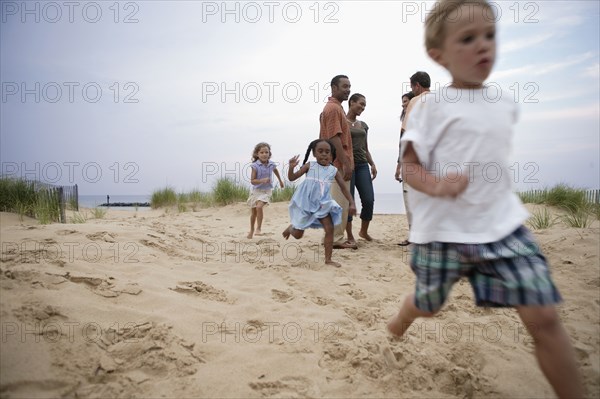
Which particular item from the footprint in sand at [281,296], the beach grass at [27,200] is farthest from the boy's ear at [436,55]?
the beach grass at [27,200]

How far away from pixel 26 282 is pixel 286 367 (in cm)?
180

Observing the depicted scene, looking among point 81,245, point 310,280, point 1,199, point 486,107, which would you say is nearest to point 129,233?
point 81,245

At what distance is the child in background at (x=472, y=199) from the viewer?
4.89 ft

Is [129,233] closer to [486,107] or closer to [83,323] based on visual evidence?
[83,323]

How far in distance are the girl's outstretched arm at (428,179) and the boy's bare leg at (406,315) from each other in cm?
51

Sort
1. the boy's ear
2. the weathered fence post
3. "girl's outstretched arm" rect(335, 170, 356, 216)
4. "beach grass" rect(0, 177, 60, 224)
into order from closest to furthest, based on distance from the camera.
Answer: the boy's ear, "girl's outstretched arm" rect(335, 170, 356, 216), "beach grass" rect(0, 177, 60, 224), the weathered fence post

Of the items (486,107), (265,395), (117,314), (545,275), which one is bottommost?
(265,395)

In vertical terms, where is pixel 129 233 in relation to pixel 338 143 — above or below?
below

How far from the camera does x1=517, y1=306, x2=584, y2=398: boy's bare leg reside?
4.77ft

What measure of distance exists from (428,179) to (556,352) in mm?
764

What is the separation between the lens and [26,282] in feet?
8.57

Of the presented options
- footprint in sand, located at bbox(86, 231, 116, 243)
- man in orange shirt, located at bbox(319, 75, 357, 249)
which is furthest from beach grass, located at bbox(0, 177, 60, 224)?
man in orange shirt, located at bbox(319, 75, 357, 249)

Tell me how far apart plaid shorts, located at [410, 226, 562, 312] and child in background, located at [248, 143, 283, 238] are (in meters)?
5.10

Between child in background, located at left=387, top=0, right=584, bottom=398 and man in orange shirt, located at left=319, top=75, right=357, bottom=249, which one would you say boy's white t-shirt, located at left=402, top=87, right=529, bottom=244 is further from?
man in orange shirt, located at left=319, top=75, right=357, bottom=249
